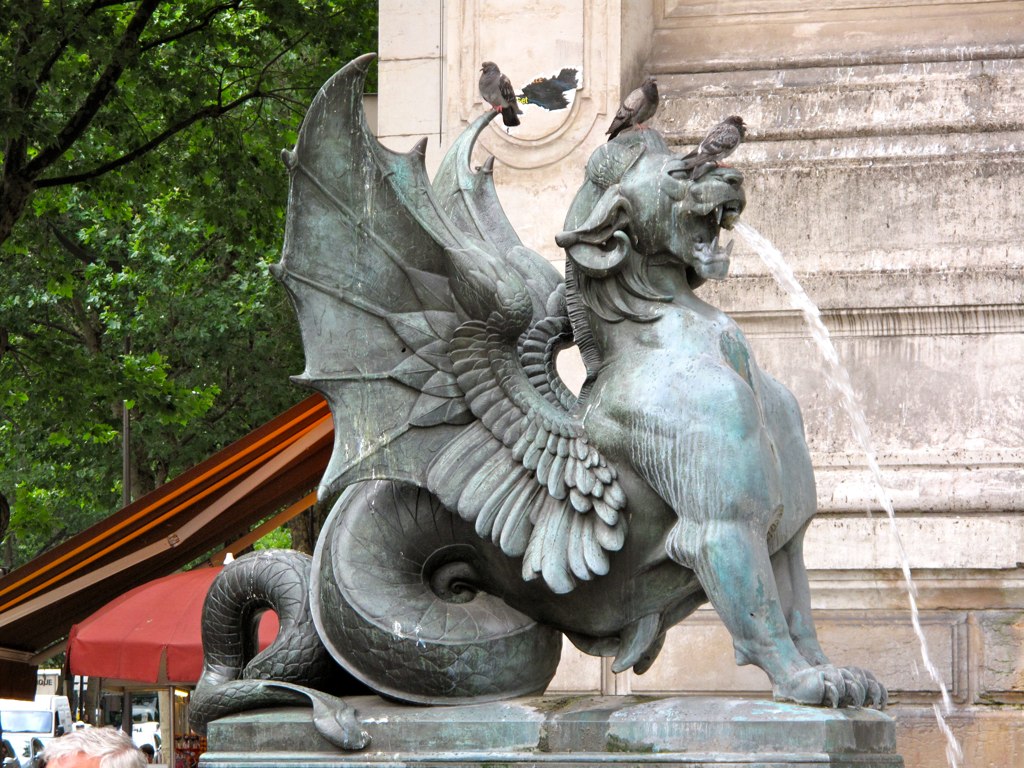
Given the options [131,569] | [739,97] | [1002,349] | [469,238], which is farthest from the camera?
[131,569]

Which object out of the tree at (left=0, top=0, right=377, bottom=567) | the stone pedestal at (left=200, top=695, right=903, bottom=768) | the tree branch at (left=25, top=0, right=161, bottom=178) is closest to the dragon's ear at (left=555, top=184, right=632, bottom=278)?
the stone pedestal at (left=200, top=695, right=903, bottom=768)

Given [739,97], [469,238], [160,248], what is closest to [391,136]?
[739,97]

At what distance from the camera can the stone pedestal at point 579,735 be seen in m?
4.50

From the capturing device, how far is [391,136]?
29.2 feet

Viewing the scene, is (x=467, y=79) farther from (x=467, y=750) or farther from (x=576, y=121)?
(x=467, y=750)

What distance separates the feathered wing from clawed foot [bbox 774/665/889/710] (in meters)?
0.70

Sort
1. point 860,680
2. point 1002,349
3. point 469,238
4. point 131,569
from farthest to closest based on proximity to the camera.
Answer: point 131,569, point 1002,349, point 469,238, point 860,680

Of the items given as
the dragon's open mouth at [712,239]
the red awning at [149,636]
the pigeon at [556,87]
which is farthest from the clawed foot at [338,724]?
the red awning at [149,636]

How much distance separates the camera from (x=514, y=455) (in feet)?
16.5

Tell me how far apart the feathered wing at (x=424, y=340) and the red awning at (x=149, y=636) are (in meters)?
6.39

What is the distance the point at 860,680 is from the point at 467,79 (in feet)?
15.5

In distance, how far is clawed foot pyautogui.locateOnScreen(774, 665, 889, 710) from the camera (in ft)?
15.0

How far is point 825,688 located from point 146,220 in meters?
16.7

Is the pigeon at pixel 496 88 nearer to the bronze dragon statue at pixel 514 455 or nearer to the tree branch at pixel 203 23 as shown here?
the bronze dragon statue at pixel 514 455
